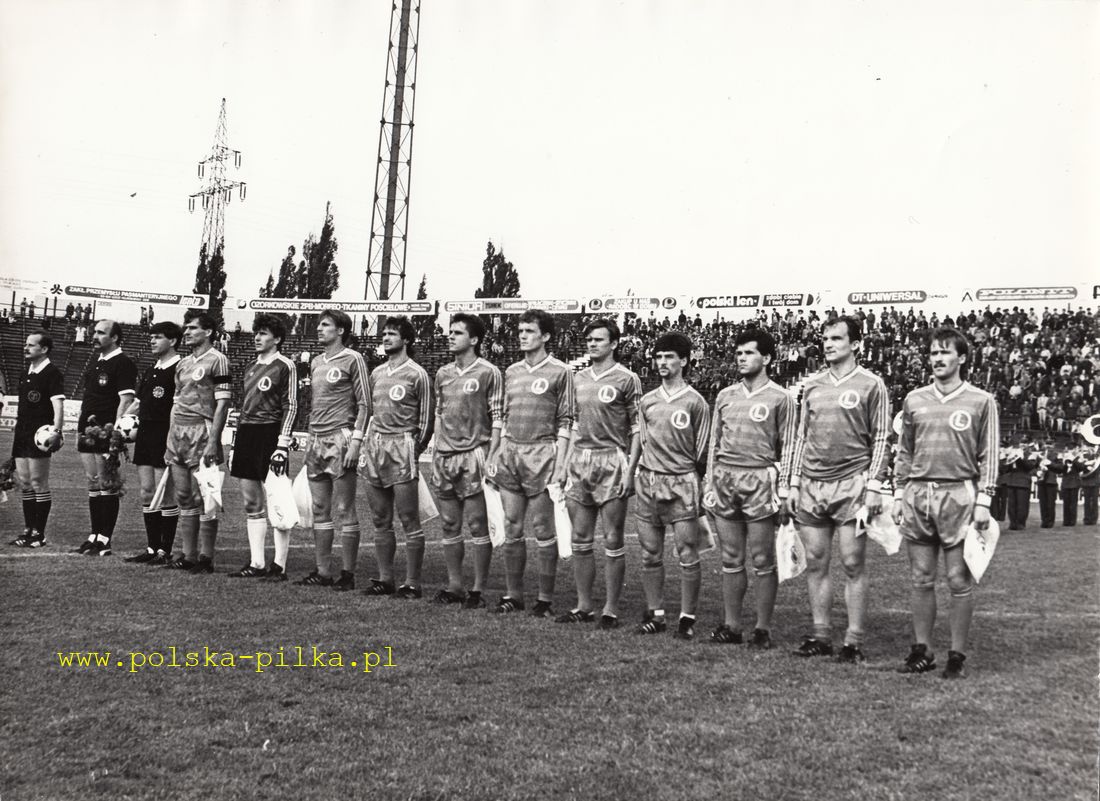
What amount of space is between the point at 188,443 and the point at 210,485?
0.49m

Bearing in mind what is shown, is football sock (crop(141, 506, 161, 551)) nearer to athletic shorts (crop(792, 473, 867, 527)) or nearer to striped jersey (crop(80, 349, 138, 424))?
striped jersey (crop(80, 349, 138, 424))

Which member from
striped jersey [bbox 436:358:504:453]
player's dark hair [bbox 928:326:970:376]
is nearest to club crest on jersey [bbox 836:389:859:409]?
player's dark hair [bbox 928:326:970:376]

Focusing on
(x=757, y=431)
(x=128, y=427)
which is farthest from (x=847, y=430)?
(x=128, y=427)

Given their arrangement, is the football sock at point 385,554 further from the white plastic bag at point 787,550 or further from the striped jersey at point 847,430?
the striped jersey at point 847,430

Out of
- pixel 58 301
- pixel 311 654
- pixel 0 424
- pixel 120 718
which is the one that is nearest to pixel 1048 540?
pixel 311 654

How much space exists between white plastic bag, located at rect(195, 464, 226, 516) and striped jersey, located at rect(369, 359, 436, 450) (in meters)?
1.49

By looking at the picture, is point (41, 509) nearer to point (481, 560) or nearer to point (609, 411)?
point (481, 560)

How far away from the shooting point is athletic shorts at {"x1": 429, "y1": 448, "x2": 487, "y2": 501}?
7.19 meters

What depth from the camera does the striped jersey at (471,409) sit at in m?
7.26

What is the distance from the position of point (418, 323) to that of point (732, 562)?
36.1 m

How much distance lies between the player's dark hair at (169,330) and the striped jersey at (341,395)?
1.75 meters

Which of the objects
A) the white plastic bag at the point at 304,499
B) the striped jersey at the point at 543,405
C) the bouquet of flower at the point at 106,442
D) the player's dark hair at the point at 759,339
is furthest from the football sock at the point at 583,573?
the bouquet of flower at the point at 106,442

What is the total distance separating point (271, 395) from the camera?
8070 mm

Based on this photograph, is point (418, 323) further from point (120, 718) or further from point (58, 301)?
point (120, 718)
